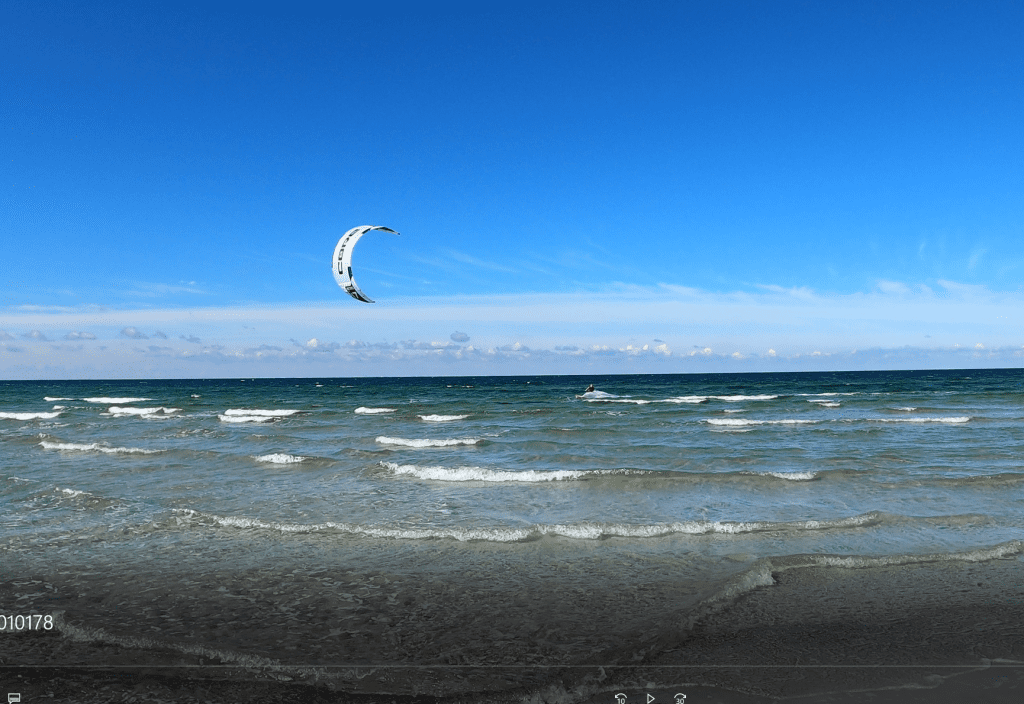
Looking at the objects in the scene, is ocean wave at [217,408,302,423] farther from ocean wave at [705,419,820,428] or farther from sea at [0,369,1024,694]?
ocean wave at [705,419,820,428]

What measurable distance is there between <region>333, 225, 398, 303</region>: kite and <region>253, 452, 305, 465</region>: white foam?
11.0m

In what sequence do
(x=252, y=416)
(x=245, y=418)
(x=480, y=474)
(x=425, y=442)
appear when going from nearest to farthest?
(x=480, y=474), (x=425, y=442), (x=245, y=418), (x=252, y=416)

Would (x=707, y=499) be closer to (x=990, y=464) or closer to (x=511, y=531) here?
(x=511, y=531)

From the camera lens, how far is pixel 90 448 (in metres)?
19.9

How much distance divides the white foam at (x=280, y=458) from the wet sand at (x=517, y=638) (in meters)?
9.43

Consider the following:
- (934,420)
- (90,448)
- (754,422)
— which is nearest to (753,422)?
(754,422)

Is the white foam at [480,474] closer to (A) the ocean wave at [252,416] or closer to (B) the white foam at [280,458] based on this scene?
(B) the white foam at [280,458]

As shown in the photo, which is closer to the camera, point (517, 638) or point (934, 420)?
point (517, 638)

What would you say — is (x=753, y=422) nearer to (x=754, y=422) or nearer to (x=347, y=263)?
(x=754, y=422)

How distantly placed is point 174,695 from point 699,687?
373 cm

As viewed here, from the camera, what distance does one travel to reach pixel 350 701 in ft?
14.4

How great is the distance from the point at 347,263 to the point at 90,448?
18139 millimetres

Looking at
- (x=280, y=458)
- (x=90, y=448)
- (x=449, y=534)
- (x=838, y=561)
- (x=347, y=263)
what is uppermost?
(x=347, y=263)

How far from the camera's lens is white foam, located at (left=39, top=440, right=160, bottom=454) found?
1925 centimetres
